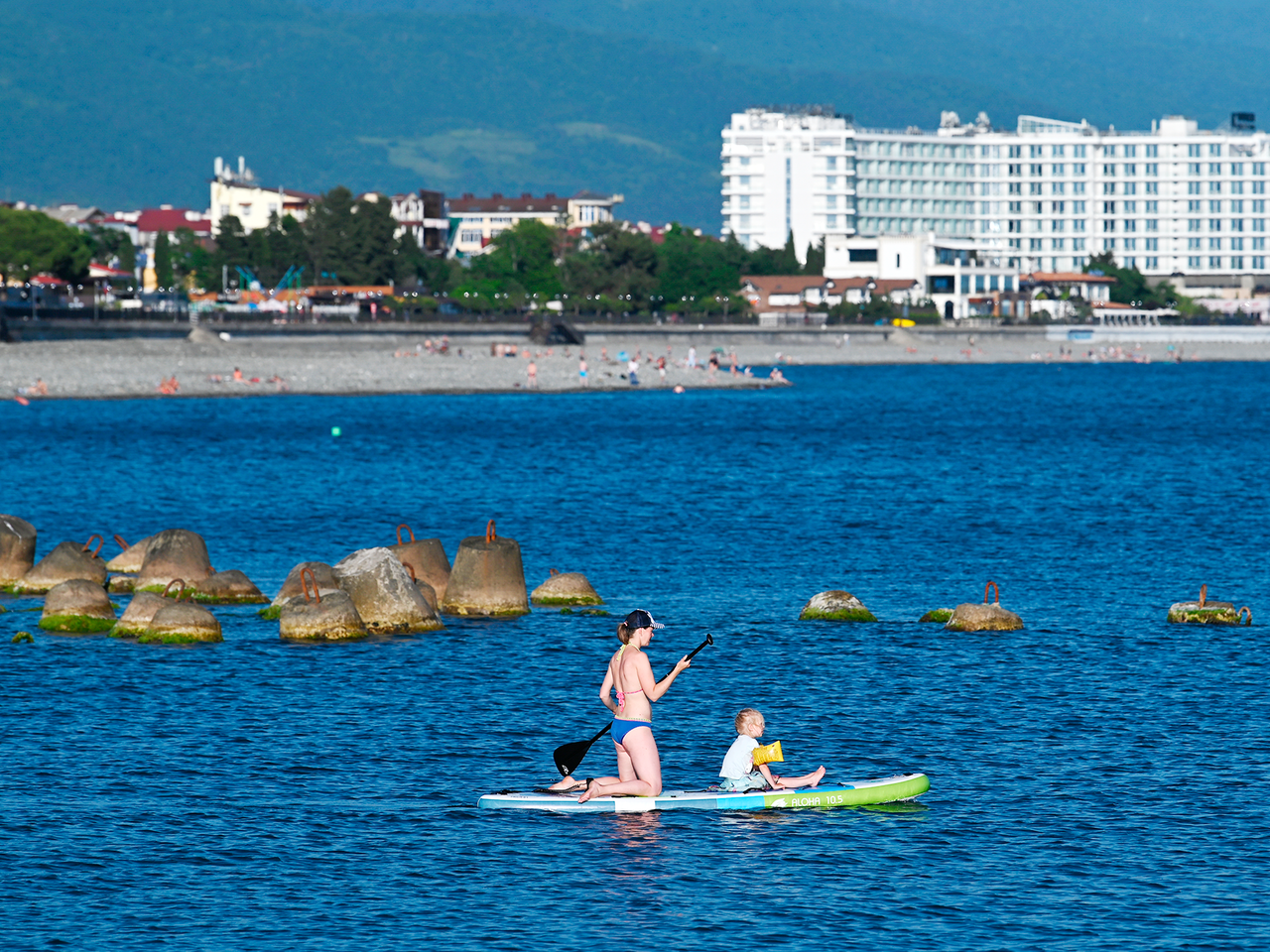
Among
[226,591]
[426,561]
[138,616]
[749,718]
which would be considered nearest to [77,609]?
[138,616]

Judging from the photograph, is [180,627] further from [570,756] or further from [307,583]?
[570,756]

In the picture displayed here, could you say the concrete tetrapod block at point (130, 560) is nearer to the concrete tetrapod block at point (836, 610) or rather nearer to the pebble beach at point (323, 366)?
the concrete tetrapod block at point (836, 610)

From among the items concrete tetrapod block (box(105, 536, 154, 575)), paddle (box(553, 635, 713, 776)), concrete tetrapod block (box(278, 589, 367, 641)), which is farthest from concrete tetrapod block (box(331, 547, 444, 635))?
paddle (box(553, 635, 713, 776))

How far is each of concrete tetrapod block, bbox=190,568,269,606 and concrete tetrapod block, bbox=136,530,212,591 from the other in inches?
15.8

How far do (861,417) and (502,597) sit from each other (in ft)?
272

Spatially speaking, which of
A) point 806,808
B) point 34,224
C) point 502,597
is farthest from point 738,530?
point 34,224

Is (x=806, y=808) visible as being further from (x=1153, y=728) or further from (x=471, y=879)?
(x=1153, y=728)

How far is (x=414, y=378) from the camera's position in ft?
463

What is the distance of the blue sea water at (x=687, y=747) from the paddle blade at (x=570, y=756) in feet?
2.38

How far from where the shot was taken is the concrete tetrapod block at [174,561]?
38.0 metres

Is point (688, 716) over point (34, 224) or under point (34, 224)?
under

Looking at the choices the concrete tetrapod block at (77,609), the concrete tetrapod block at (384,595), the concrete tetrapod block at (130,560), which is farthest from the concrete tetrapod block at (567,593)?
the concrete tetrapod block at (130,560)

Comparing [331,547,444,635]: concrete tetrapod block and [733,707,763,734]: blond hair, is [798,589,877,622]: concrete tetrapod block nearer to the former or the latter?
[331,547,444,635]: concrete tetrapod block

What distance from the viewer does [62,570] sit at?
3922 cm
